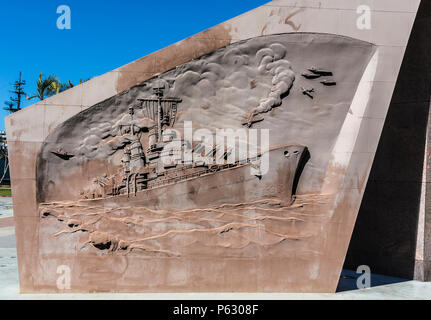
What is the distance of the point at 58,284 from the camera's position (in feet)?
29.7

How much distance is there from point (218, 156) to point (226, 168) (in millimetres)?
392

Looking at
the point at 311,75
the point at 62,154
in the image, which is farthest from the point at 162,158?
the point at 311,75

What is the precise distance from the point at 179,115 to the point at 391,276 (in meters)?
9.15

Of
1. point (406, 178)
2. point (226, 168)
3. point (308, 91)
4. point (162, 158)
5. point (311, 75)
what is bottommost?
point (406, 178)

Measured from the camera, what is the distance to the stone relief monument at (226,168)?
30.0 feet

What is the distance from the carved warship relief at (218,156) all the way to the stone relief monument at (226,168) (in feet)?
0.09

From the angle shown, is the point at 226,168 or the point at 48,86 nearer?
the point at 226,168

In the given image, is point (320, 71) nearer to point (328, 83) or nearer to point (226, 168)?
point (328, 83)

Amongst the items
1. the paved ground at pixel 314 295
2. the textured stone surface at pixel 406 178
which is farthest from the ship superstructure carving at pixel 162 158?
the textured stone surface at pixel 406 178

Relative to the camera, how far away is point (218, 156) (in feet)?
30.4

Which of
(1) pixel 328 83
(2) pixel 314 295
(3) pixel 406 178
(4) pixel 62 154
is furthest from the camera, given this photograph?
(3) pixel 406 178

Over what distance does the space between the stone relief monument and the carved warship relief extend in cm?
3

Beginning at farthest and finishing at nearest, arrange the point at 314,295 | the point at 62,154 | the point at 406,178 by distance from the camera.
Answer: the point at 406,178 < the point at 314,295 < the point at 62,154

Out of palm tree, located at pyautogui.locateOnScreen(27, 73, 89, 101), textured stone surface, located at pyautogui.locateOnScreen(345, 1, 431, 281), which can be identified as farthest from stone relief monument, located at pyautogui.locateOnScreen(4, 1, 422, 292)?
palm tree, located at pyautogui.locateOnScreen(27, 73, 89, 101)
